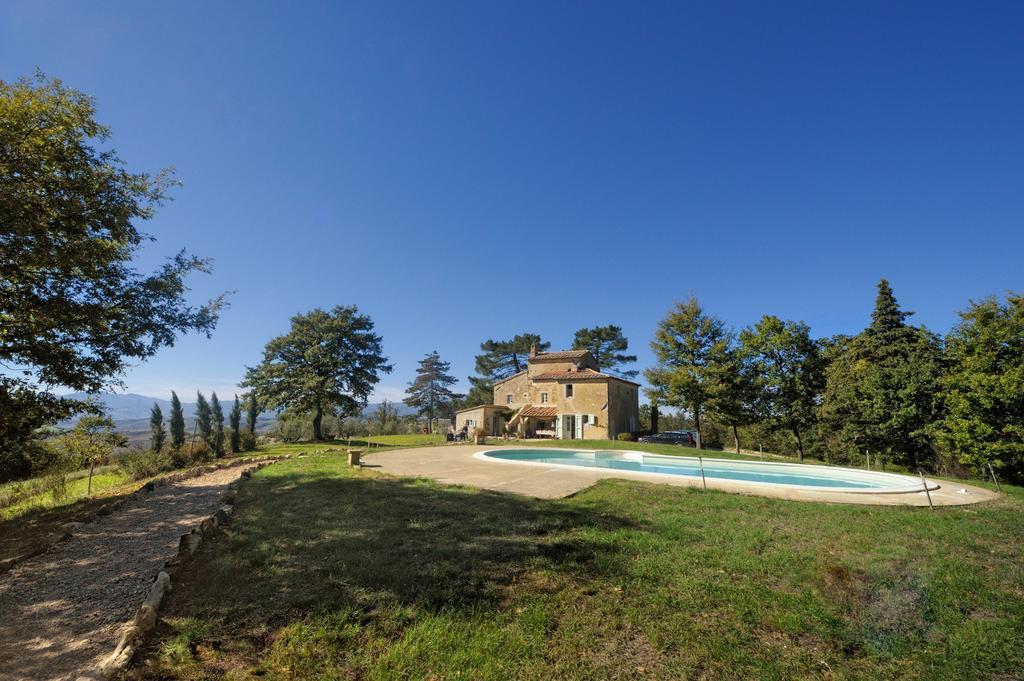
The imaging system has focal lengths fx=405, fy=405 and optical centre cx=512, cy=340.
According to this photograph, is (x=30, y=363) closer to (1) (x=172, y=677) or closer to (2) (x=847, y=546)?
(1) (x=172, y=677)

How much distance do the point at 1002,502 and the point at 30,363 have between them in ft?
71.4

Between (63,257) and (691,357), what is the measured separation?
90.0ft

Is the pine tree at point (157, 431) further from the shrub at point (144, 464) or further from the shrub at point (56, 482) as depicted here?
the shrub at point (56, 482)

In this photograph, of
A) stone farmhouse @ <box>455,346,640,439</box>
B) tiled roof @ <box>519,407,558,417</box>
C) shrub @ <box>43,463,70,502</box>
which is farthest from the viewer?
tiled roof @ <box>519,407,558,417</box>

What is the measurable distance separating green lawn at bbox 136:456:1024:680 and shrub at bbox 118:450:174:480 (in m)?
11.3

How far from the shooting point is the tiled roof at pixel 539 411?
107ft

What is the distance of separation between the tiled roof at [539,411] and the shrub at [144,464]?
2257 centimetres

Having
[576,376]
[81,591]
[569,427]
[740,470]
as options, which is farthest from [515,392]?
[81,591]

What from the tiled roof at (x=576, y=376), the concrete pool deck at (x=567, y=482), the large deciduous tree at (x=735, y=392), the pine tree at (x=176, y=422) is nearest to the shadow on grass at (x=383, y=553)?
the concrete pool deck at (x=567, y=482)

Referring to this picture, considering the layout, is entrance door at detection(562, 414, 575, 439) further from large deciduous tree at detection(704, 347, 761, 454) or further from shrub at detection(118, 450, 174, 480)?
shrub at detection(118, 450, 174, 480)

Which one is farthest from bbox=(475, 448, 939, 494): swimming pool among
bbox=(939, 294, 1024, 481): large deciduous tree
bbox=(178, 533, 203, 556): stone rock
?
bbox=(178, 533, 203, 556): stone rock

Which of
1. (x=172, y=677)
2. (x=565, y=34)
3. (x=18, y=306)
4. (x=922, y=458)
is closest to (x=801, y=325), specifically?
(x=922, y=458)

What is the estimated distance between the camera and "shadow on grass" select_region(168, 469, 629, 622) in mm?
4348

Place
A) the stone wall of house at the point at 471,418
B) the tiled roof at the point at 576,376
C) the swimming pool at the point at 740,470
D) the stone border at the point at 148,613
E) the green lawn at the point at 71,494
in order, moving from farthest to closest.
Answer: the stone wall of house at the point at 471,418
the tiled roof at the point at 576,376
the swimming pool at the point at 740,470
the green lawn at the point at 71,494
the stone border at the point at 148,613
